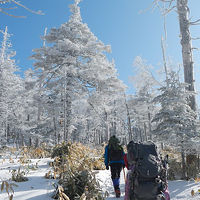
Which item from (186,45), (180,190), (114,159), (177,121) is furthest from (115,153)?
(186,45)

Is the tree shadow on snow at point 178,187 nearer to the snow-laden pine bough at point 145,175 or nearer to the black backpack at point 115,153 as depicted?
the black backpack at point 115,153

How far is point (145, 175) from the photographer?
2.57m

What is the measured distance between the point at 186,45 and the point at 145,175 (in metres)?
6.96

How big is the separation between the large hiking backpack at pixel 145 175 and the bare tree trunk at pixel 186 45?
5384mm

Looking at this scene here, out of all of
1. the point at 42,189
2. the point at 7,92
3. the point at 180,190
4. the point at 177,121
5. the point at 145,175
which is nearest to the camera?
the point at 145,175

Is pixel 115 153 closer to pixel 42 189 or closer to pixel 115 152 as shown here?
pixel 115 152

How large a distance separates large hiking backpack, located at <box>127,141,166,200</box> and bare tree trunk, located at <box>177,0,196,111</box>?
212 inches

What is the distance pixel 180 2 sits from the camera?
7.87 metres

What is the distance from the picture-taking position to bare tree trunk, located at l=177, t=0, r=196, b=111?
288 inches

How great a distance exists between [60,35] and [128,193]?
13.4 meters

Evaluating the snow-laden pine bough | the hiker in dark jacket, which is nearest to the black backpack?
the hiker in dark jacket

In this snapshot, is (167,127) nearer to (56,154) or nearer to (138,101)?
(56,154)

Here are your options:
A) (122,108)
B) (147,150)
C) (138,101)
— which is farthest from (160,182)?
(122,108)

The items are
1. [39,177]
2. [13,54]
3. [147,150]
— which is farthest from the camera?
[13,54]
